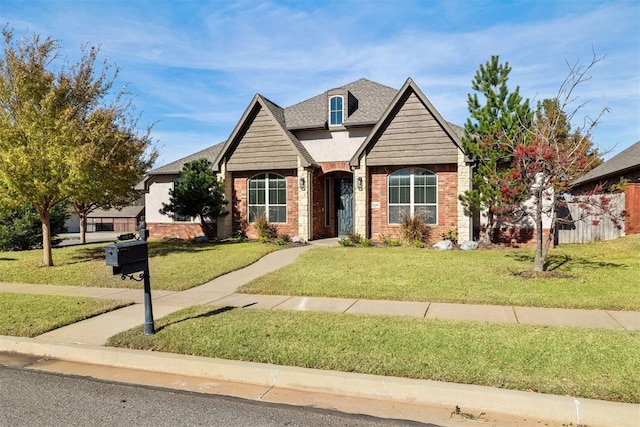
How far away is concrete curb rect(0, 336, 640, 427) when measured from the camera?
3771 mm

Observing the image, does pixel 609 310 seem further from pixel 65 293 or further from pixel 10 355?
pixel 65 293

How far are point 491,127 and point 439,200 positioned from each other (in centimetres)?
349

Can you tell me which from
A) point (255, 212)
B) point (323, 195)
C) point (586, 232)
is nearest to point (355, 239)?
point (323, 195)

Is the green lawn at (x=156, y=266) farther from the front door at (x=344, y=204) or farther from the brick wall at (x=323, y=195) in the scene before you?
the front door at (x=344, y=204)

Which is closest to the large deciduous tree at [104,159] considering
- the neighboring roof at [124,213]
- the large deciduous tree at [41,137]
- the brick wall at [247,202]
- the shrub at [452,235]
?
the large deciduous tree at [41,137]

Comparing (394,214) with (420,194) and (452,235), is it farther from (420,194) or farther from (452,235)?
(452,235)

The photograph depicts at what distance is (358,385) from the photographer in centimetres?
443

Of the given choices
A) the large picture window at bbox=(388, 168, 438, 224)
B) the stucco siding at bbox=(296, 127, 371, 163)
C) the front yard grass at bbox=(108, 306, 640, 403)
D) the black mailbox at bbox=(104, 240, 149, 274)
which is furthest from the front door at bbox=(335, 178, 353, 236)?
the black mailbox at bbox=(104, 240, 149, 274)

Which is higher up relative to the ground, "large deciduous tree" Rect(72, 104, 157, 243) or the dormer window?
the dormer window

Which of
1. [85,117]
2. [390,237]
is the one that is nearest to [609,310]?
[390,237]

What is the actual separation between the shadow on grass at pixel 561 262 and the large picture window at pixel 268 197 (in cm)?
943

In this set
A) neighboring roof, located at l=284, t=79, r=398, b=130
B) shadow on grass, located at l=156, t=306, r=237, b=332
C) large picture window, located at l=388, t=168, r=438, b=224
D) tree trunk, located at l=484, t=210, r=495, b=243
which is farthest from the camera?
neighboring roof, located at l=284, t=79, r=398, b=130

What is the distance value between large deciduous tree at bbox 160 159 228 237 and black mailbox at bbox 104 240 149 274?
12.5 meters

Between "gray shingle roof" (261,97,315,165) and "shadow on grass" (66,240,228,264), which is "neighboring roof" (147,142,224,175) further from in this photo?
"shadow on grass" (66,240,228,264)
